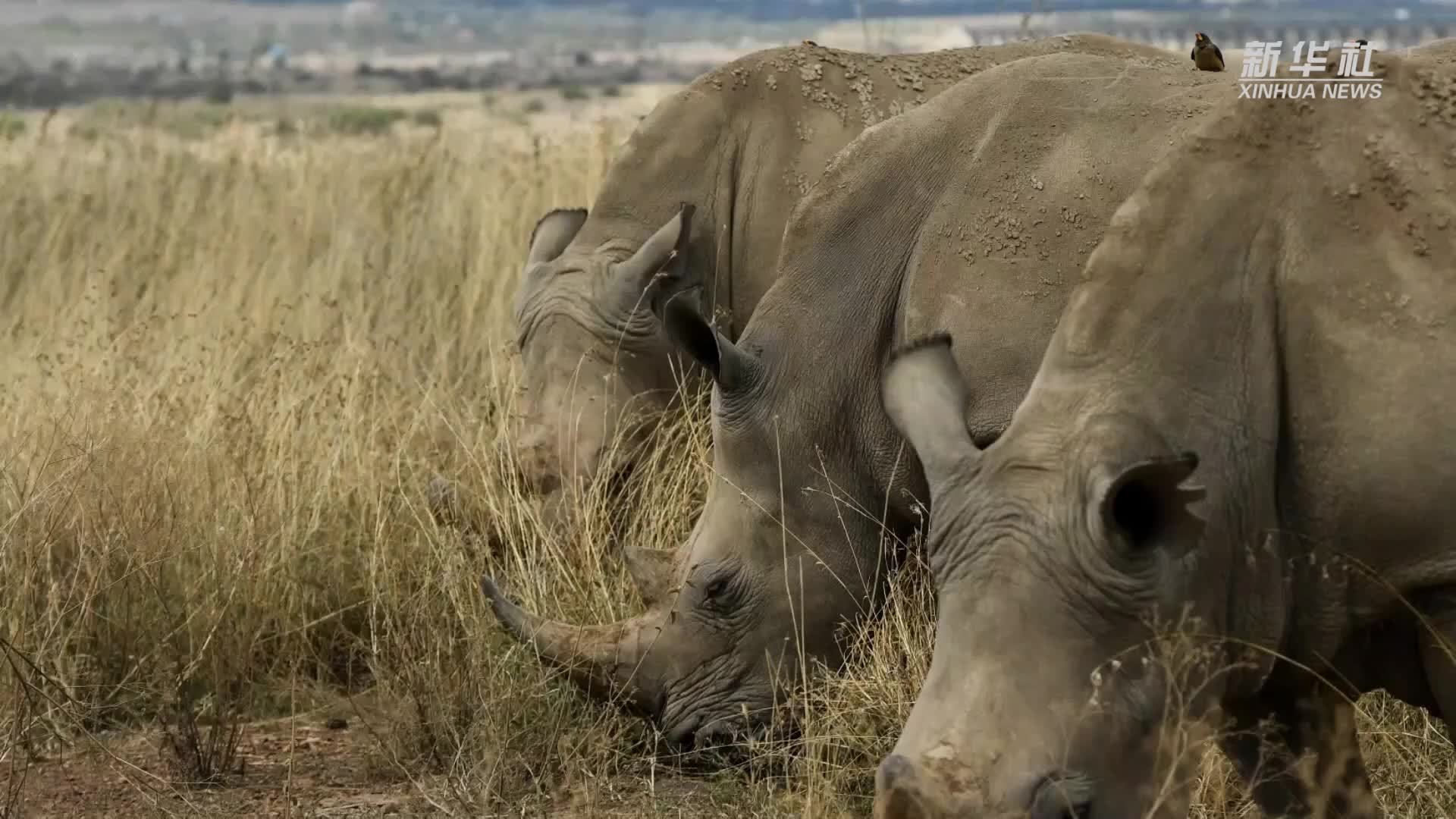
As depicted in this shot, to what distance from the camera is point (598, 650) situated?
6273 millimetres

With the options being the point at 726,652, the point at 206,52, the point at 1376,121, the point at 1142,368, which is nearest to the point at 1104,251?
the point at 1142,368

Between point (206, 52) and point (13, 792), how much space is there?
91078 millimetres

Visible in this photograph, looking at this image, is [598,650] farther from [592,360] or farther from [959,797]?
[959,797]

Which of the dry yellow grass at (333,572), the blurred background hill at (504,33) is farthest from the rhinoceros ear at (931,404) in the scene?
the blurred background hill at (504,33)

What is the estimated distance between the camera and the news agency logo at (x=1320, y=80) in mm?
4570

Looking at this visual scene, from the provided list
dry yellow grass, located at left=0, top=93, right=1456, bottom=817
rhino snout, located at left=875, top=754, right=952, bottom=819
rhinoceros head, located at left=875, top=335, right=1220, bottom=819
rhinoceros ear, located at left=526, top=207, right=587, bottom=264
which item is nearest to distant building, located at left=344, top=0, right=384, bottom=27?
dry yellow grass, located at left=0, top=93, right=1456, bottom=817

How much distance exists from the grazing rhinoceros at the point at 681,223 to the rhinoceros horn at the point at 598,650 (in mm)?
1190

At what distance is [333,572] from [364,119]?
85.5ft

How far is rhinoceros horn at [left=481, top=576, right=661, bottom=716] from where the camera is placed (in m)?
6.26

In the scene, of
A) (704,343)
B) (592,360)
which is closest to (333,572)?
(592,360)

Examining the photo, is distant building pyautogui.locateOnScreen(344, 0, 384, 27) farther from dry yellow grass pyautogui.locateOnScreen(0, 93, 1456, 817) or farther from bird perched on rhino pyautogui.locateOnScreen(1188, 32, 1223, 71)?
bird perched on rhino pyautogui.locateOnScreen(1188, 32, 1223, 71)

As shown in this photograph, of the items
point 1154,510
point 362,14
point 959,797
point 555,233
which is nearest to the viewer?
point 959,797

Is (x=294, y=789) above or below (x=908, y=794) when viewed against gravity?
below

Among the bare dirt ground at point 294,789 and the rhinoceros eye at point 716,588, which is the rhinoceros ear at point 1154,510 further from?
the rhinoceros eye at point 716,588
